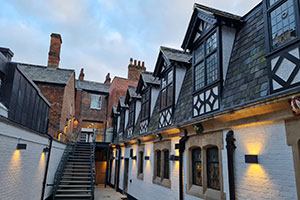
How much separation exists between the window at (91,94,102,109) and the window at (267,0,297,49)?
26416 mm

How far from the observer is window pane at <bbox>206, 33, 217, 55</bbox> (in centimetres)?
729

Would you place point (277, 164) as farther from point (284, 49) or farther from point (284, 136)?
point (284, 49)

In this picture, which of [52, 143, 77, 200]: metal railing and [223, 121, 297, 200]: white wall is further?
[52, 143, 77, 200]: metal railing

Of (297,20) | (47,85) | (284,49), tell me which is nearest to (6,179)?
(284,49)

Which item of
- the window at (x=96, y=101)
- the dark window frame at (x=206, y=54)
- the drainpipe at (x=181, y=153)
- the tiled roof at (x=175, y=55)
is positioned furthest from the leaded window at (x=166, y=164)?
the window at (x=96, y=101)

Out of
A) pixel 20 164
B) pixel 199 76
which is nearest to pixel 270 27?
pixel 199 76

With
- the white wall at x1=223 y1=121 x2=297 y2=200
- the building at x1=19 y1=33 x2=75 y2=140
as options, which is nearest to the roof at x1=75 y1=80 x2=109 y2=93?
the building at x1=19 y1=33 x2=75 y2=140

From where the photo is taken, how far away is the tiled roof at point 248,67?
5.40 metres

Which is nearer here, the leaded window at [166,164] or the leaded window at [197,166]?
the leaded window at [197,166]

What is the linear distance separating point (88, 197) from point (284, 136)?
11474 millimetres

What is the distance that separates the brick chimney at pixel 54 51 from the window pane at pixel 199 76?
15489 millimetres

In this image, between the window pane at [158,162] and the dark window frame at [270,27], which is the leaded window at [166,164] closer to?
the window pane at [158,162]

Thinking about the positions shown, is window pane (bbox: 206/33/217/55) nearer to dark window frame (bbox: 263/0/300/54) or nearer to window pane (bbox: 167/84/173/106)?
dark window frame (bbox: 263/0/300/54)

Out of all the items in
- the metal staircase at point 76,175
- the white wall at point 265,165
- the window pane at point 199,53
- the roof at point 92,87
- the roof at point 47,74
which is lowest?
the metal staircase at point 76,175
